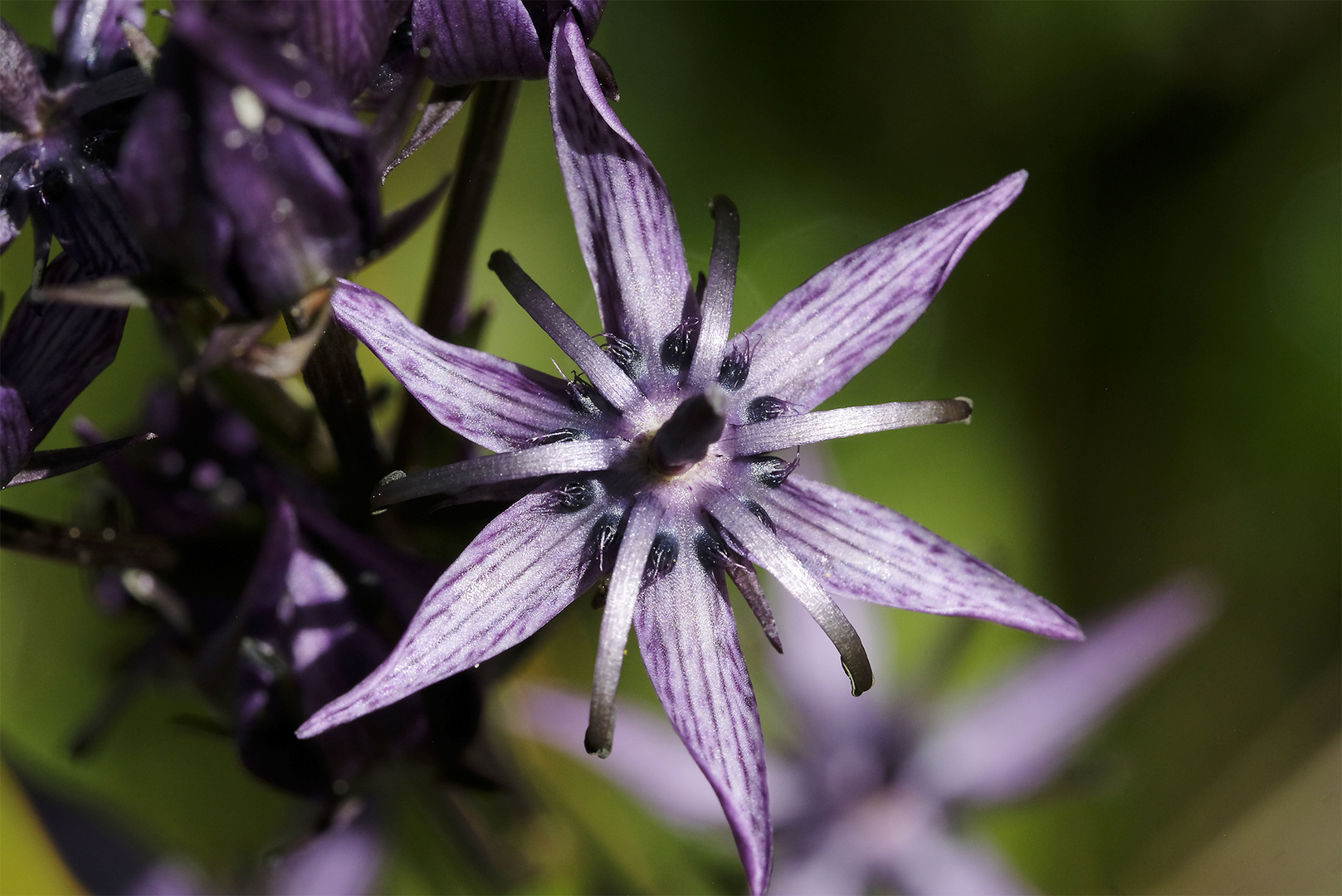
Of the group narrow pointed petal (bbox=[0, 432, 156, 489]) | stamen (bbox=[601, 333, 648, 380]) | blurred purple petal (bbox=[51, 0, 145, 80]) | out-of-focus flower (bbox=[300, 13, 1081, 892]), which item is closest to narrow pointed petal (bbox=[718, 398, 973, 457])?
out-of-focus flower (bbox=[300, 13, 1081, 892])

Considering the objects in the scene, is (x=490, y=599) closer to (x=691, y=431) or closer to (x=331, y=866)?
(x=691, y=431)

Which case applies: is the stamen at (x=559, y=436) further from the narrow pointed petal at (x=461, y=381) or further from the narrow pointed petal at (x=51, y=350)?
the narrow pointed petal at (x=51, y=350)

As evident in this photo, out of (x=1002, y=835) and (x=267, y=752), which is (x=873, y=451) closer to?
(x=1002, y=835)

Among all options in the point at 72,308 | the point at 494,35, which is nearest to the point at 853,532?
the point at 494,35

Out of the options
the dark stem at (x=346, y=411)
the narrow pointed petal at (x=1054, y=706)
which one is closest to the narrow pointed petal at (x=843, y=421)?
the dark stem at (x=346, y=411)

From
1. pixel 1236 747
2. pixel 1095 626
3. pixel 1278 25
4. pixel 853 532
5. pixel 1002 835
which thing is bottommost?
pixel 1002 835

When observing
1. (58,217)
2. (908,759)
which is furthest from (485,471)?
(908,759)
